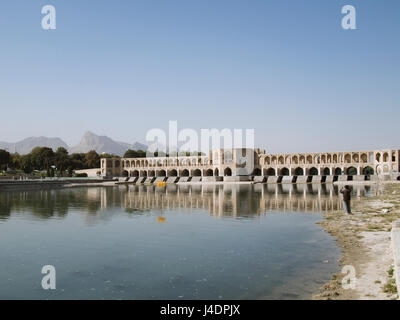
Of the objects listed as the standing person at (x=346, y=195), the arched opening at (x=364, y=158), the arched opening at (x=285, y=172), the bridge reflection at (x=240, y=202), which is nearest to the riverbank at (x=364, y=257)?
the standing person at (x=346, y=195)

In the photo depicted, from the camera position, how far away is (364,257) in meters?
9.04

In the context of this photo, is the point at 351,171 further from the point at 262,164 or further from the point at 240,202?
the point at 240,202

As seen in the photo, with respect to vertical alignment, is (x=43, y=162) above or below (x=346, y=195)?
above

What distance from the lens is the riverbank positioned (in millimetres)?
6551

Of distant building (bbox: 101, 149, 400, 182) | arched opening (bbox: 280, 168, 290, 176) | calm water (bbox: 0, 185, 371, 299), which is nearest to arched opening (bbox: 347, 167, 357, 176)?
distant building (bbox: 101, 149, 400, 182)

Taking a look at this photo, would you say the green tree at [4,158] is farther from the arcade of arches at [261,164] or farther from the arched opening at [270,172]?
the arched opening at [270,172]

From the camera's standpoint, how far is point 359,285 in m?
6.96

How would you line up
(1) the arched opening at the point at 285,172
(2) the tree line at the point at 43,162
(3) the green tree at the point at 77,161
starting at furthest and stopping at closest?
(3) the green tree at the point at 77,161
(2) the tree line at the point at 43,162
(1) the arched opening at the point at 285,172

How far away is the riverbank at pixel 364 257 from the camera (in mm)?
6551

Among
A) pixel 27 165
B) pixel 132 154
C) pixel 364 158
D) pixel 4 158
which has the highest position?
pixel 132 154

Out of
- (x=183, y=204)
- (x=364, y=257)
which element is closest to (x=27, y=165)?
(x=183, y=204)
